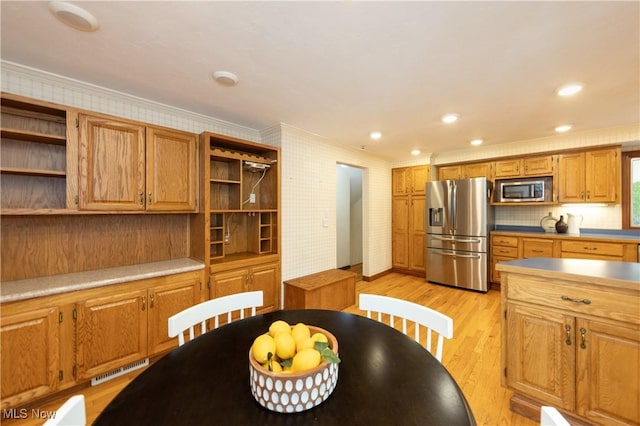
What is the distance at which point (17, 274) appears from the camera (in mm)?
1908

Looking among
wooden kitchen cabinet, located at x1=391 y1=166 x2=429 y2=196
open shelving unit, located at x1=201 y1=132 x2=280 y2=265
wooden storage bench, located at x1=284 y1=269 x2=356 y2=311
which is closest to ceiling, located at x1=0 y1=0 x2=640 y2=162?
open shelving unit, located at x1=201 y1=132 x2=280 y2=265

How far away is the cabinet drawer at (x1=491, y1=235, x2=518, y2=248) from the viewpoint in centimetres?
395

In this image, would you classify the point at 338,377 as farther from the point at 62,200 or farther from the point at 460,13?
the point at 62,200

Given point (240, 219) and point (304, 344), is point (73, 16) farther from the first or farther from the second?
point (240, 219)

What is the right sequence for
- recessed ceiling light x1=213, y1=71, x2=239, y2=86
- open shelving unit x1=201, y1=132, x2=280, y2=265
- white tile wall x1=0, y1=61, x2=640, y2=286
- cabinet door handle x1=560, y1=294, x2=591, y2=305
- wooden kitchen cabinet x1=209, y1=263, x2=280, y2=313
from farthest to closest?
1. open shelving unit x1=201, y1=132, x2=280, y2=265
2. wooden kitchen cabinet x1=209, y1=263, x2=280, y2=313
3. white tile wall x1=0, y1=61, x2=640, y2=286
4. recessed ceiling light x1=213, y1=71, x2=239, y2=86
5. cabinet door handle x1=560, y1=294, x2=591, y2=305

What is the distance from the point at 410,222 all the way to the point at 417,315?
4.03 meters

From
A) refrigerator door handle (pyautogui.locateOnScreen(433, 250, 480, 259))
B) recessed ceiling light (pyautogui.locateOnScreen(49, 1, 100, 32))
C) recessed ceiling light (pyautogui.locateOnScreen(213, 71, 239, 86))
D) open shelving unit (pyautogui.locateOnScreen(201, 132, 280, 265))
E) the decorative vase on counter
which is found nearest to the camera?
recessed ceiling light (pyautogui.locateOnScreen(49, 1, 100, 32))

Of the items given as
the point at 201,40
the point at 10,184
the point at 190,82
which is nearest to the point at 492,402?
the point at 201,40

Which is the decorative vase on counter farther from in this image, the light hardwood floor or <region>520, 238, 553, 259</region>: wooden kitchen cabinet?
the light hardwood floor

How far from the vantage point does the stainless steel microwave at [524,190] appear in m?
3.90

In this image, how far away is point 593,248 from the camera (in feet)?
10.9

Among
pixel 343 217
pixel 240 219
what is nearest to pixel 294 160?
pixel 240 219

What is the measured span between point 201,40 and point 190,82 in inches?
24.1

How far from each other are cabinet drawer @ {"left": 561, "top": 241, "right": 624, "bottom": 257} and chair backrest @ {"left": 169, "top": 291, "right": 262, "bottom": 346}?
14.1 ft
